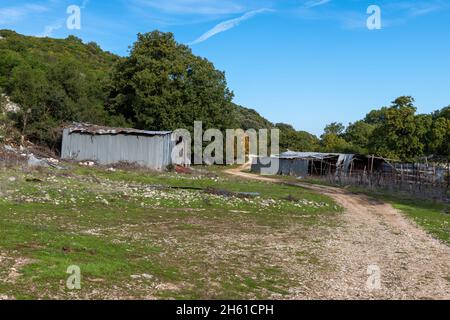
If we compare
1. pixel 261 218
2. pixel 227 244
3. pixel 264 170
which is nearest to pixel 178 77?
pixel 264 170

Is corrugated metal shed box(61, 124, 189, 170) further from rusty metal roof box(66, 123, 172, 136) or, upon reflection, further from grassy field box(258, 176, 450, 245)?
grassy field box(258, 176, 450, 245)

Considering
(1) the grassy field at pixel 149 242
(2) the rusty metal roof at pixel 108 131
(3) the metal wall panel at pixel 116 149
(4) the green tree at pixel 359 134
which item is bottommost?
(1) the grassy field at pixel 149 242

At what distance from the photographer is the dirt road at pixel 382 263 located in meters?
9.47

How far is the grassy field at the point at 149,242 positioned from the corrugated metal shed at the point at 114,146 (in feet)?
58.2

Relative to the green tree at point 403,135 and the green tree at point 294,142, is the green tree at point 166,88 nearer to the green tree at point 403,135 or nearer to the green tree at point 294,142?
the green tree at point 403,135

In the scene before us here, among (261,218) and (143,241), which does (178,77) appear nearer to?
(261,218)

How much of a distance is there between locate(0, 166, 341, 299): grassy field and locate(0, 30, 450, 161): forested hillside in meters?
→ 24.6

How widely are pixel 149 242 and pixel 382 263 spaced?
5952mm

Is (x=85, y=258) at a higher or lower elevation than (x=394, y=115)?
lower

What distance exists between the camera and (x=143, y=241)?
12719 mm

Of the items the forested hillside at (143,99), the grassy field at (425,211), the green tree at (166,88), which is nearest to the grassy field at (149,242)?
the grassy field at (425,211)

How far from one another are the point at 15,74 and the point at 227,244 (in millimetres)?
43489

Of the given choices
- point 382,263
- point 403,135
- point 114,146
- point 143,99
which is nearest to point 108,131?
point 114,146

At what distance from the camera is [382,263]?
1238 cm
